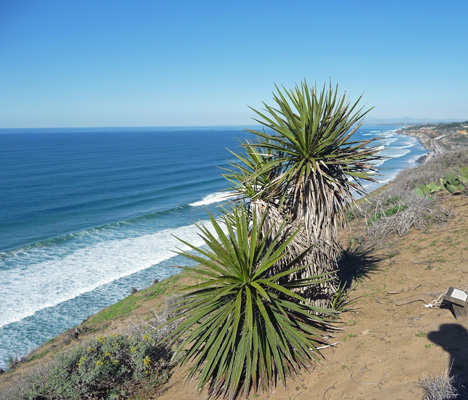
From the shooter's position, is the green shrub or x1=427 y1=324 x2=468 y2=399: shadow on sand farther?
the green shrub

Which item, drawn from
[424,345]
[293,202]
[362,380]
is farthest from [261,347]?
[293,202]

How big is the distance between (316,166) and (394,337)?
3.16m

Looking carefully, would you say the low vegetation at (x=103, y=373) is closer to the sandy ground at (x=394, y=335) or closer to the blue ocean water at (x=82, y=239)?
the sandy ground at (x=394, y=335)

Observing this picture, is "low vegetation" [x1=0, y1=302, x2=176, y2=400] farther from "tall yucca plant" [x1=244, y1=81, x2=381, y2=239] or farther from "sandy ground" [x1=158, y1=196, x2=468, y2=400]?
"tall yucca plant" [x1=244, y1=81, x2=381, y2=239]

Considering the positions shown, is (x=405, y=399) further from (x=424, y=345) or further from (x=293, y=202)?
(x=293, y=202)

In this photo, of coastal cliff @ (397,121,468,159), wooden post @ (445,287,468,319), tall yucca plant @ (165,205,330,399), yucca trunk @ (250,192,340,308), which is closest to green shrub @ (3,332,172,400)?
tall yucca plant @ (165,205,330,399)

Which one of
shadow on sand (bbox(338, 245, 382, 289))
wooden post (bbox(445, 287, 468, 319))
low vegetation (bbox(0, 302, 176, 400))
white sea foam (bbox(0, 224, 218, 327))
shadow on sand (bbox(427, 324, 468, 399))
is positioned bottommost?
white sea foam (bbox(0, 224, 218, 327))

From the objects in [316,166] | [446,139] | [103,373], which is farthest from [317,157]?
[446,139]

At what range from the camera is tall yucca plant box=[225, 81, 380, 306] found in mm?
6258

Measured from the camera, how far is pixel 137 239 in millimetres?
24438

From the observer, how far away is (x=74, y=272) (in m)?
19.3

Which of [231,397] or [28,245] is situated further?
[28,245]

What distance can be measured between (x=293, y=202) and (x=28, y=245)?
2299 centimetres

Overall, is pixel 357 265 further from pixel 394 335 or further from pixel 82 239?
pixel 82 239
